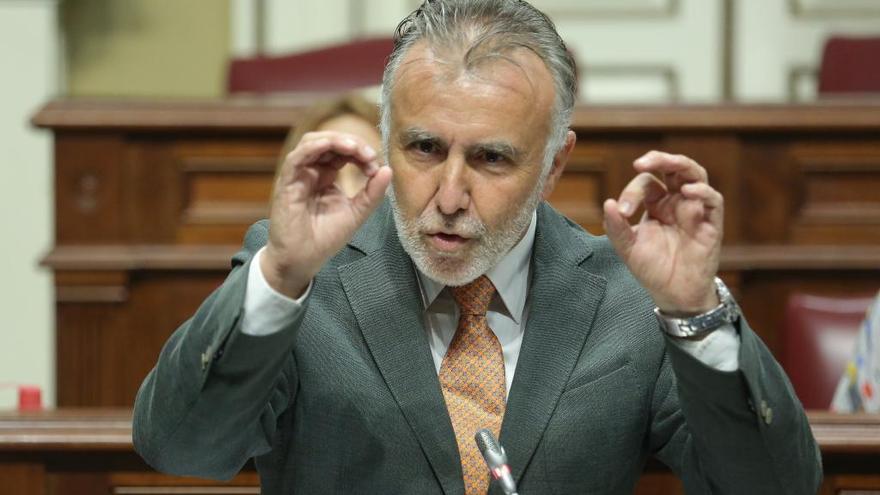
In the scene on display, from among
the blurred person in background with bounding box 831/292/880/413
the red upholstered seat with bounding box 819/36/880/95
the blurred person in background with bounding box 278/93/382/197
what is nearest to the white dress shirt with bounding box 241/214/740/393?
the blurred person in background with bounding box 831/292/880/413

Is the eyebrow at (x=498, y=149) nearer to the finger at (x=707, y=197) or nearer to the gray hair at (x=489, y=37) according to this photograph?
the gray hair at (x=489, y=37)

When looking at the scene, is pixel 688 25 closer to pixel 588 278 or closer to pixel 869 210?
pixel 869 210

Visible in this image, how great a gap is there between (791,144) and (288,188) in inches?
72.9

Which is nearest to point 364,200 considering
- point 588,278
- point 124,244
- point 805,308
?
point 588,278

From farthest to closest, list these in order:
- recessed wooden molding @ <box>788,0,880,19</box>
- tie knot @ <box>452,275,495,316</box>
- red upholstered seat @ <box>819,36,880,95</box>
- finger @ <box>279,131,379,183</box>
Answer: recessed wooden molding @ <box>788,0,880,19</box> < red upholstered seat @ <box>819,36,880,95</box> < tie knot @ <box>452,275,495,316</box> < finger @ <box>279,131,379,183</box>

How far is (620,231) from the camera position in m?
1.51

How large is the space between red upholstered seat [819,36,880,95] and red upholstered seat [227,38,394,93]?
1253 mm

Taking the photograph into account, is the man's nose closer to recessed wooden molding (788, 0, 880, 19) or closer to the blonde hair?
the blonde hair

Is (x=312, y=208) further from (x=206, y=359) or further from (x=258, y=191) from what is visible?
(x=258, y=191)

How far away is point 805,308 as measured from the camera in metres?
2.61

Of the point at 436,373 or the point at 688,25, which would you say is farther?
the point at 688,25

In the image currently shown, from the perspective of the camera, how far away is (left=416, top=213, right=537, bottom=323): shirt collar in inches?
67.2

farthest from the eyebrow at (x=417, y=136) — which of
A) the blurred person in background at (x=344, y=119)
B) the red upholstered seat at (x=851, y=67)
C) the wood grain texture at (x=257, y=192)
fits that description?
the red upholstered seat at (x=851, y=67)

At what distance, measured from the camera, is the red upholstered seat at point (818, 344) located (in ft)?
8.34
